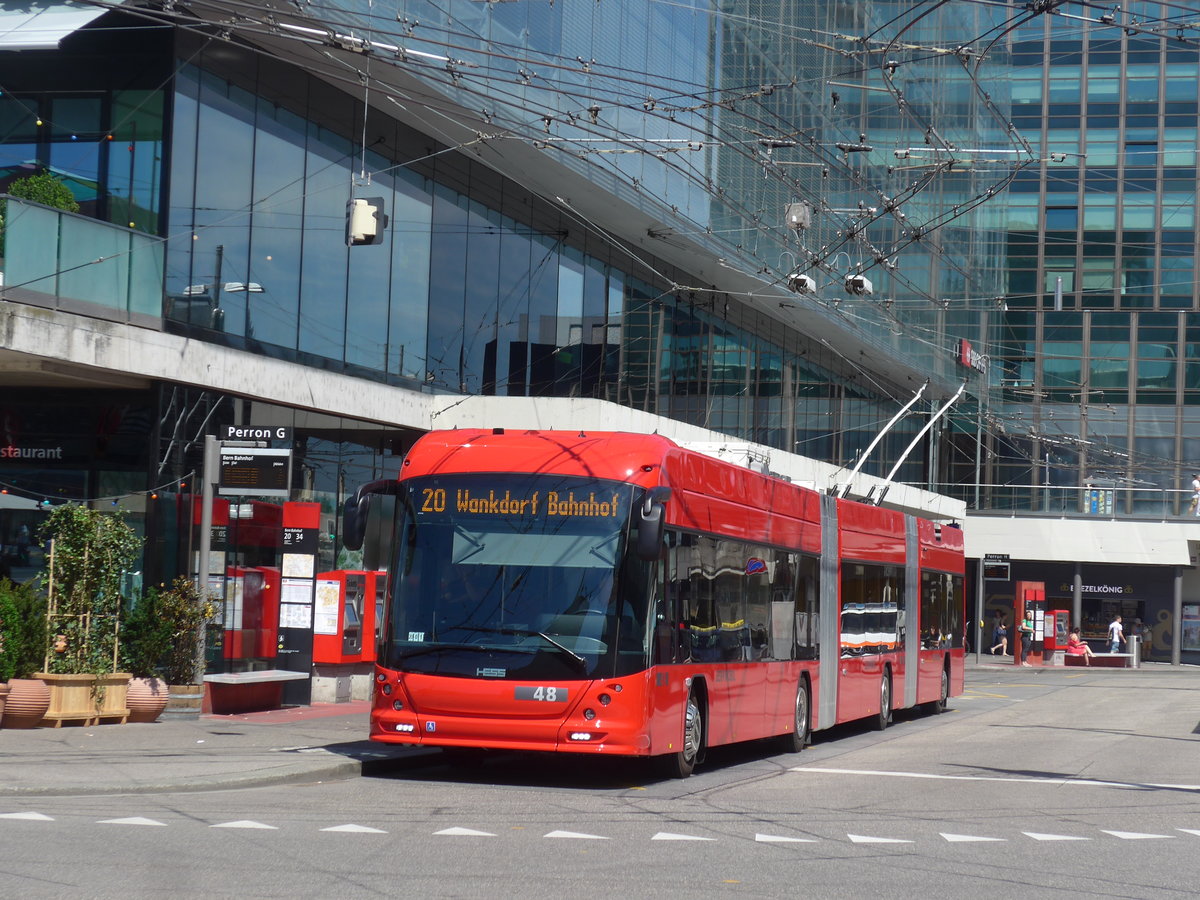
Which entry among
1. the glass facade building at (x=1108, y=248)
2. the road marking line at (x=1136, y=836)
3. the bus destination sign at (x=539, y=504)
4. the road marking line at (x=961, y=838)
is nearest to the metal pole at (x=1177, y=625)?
the glass facade building at (x=1108, y=248)

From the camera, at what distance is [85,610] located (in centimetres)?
Result: 1781

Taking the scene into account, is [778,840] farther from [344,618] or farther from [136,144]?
[136,144]

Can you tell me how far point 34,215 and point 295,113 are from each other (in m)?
5.64

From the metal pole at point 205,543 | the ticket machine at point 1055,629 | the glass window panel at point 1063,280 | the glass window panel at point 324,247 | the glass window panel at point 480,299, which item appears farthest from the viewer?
the glass window panel at point 1063,280

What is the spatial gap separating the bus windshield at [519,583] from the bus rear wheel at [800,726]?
561cm

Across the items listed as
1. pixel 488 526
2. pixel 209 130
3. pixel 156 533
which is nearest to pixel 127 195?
pixel 209 130

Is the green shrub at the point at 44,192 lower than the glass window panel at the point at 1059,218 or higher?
lower

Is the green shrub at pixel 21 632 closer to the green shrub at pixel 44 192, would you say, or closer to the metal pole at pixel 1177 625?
the green shrub at pixel 44 192

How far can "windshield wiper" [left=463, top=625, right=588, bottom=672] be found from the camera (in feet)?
44.9

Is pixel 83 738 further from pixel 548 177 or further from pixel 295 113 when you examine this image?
pixel 548 177

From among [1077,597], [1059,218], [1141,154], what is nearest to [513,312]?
[1077,597]

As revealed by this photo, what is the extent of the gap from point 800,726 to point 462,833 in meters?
9.03

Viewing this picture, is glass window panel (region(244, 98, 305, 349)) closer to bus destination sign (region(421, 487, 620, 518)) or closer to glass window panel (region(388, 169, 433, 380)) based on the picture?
glass window panel (region(388, 169, 433, 380))

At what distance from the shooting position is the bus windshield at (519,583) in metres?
13.8
